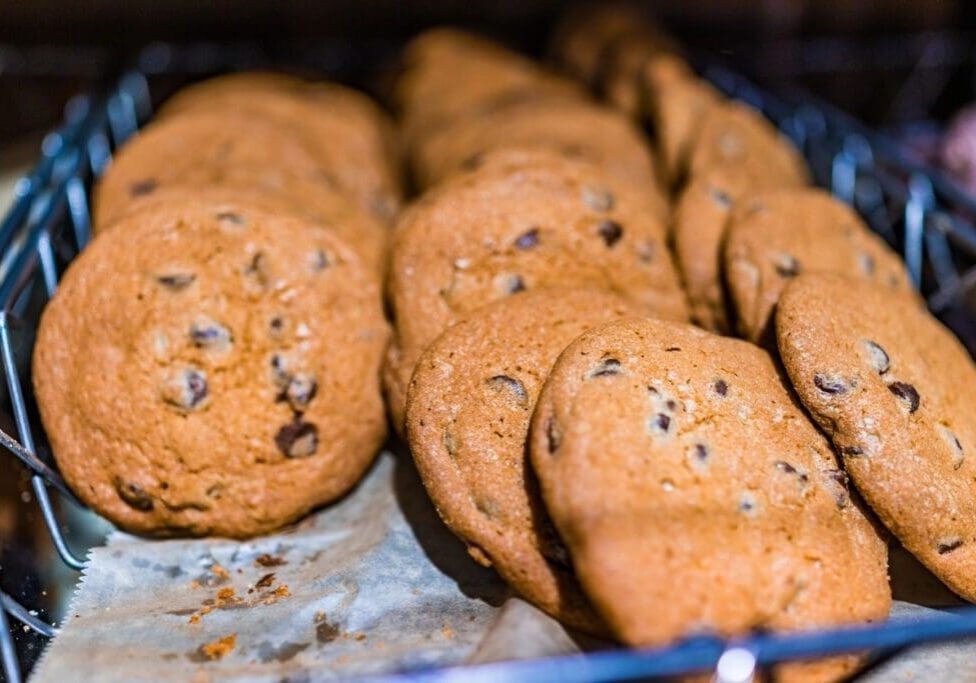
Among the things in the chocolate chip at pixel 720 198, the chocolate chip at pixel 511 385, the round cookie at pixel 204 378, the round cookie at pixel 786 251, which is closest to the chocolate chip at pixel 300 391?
the round cookie at pixel 204 378

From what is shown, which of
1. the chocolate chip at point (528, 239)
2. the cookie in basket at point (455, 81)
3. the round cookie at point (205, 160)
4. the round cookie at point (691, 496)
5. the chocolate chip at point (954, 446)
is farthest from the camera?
the cookie in basket at point (455, 81)

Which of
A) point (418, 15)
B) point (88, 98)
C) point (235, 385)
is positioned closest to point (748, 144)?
point (235, 385)

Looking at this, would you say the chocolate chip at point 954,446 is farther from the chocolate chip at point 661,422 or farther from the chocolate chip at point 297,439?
the chocolate chip at point 297,439

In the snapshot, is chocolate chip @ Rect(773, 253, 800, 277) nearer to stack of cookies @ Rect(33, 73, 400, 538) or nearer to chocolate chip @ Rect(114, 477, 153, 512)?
stack of cookies @ Rect(33, 73, 400, 538)

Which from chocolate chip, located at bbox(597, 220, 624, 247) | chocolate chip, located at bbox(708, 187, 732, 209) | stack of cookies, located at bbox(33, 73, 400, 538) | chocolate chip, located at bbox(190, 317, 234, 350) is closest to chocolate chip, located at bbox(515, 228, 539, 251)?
chocolate chip, located at bbox(597, 220, 624, 247)

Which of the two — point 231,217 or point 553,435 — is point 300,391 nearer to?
point 231,217
